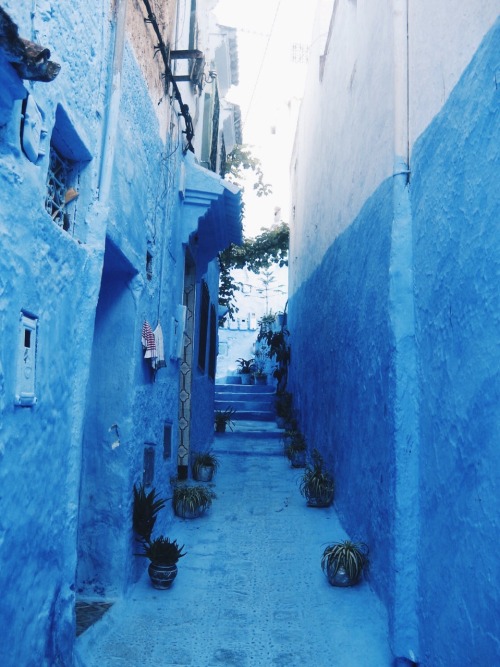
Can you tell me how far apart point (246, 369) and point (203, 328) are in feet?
36.9

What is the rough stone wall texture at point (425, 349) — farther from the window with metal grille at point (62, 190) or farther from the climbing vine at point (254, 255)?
the climbing vine at point (254, 255)

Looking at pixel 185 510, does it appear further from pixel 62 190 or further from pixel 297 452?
pixel 62 190

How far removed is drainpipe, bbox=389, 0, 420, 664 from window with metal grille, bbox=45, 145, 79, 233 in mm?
2216

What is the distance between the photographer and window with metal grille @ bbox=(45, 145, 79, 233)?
3086 mm

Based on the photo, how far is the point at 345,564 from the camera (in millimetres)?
4688

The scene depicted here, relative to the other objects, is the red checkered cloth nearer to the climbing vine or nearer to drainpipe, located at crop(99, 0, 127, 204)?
drainpipe, located at crop(99, 0, 127, 204)

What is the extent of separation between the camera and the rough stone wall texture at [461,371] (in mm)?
2752

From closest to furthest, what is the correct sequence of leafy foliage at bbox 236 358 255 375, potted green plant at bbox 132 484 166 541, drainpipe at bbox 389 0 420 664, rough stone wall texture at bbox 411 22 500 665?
rough stone wall texture at bbox 411 22 500 665 < drainpipe at bbox 389 0 420 664 < potted green plant at bbox 132 484 166 541 < leafy foliage at bbox 236 358 255 375

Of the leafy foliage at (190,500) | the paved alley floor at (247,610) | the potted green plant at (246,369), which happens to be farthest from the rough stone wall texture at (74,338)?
the potted green plant at (246,369)

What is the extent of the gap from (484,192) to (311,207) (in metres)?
7.40

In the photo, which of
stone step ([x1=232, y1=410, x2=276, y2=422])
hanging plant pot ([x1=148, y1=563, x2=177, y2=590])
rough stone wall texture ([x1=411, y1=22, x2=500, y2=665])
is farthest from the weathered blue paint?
stone step ([x1=232, y1=410, x2=276, y2=422])

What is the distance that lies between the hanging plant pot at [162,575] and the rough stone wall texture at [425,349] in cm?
155

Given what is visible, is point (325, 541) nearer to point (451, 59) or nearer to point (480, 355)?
point (480, 355)

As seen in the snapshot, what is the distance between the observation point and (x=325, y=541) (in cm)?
565
